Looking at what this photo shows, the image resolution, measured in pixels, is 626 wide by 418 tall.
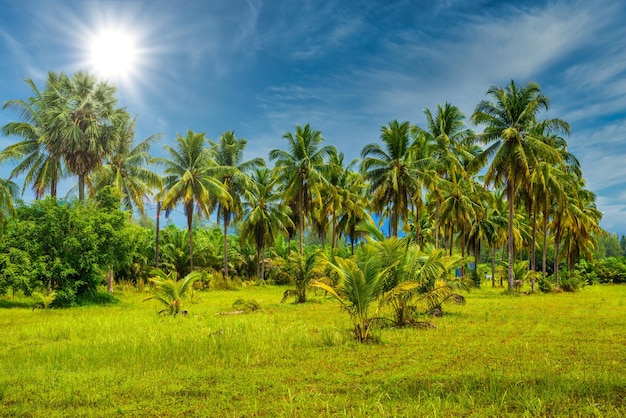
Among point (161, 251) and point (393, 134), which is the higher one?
point (393, 134)

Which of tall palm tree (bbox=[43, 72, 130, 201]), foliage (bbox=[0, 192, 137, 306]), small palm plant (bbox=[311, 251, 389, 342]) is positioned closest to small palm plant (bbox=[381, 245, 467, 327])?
small palm plant (bbox=[311, 251, 389, 342])

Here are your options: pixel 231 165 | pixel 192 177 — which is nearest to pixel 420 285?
pixel 192 177

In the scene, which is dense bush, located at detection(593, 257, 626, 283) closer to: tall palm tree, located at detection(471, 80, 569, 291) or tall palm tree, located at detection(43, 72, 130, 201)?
tall palm tree, located at detection(471, 80, 569, 291)

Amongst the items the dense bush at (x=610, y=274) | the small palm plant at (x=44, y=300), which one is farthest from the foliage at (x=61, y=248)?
the dense bush at (x=610, y=274)

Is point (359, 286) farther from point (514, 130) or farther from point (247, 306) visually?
point (514, 130)

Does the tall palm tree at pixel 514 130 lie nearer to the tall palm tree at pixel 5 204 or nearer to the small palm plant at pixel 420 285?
the small palm plant at pixel 420 285

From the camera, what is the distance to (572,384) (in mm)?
6445

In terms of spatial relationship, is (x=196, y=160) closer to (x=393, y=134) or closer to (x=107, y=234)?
(x=107, y=234)

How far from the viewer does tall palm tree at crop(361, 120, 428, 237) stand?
30328 millimetres

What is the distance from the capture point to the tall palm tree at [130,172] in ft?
102

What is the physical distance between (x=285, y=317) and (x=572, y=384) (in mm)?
10421

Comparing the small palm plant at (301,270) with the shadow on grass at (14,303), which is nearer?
the shadow on grass at (14,303)

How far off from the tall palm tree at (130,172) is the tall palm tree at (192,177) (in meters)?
1.34

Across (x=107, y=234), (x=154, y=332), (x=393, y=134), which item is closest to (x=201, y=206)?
(x=107, y=234)
